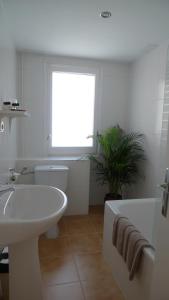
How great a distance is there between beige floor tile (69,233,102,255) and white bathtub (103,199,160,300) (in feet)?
0.73

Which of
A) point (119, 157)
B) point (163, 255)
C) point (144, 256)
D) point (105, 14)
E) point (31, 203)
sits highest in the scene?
point (105, 14)

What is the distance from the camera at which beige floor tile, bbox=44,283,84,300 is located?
169 centimetres

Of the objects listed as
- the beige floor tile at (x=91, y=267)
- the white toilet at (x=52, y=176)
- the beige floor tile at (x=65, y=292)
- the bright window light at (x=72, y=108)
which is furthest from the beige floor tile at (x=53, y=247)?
the bright window light at (x=72, y=108)

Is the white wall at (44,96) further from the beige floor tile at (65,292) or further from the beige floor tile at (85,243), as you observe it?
the beige floor tile at (65,292)

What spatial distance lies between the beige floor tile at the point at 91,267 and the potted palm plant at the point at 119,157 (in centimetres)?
93

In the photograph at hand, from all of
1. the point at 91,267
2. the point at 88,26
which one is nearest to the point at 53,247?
the point at 91,267

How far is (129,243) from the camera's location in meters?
1.57

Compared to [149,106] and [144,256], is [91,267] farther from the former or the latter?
[149,106]

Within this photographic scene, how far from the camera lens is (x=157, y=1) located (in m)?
1.57

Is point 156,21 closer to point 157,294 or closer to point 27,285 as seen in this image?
point 157,294

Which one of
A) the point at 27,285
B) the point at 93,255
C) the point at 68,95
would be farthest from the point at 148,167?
the point at 27,285

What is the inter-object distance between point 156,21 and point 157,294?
2.11m

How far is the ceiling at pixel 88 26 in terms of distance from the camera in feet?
5.48

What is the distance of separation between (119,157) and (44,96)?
4.47ft
